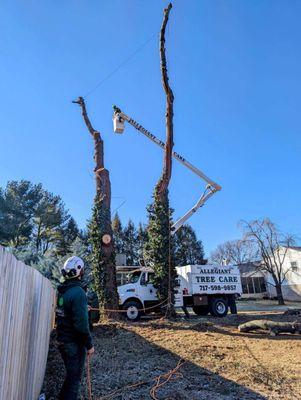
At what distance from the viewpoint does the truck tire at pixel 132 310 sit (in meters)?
13.9

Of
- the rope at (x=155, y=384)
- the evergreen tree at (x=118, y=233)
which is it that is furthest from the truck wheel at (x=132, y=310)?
the evergreen tree at (x=118, y=233)

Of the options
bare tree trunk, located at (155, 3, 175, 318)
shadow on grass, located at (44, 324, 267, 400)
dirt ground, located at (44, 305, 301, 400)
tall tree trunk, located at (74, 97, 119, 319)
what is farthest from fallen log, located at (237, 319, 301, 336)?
tall tree trunk, located at (74, 97, 119, 319)

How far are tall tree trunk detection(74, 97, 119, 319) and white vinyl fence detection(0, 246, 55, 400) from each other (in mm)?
8713

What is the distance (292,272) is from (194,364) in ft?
110

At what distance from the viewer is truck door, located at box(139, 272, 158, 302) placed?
14.6m

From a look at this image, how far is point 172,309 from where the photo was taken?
44.1ft

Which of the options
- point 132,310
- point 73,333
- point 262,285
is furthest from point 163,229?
point 262,285

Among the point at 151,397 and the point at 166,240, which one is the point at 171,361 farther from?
the point at 166,240

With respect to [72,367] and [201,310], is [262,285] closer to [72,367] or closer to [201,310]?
[201,310]

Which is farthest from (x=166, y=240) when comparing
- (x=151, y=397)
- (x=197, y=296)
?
(x=151, y=397)

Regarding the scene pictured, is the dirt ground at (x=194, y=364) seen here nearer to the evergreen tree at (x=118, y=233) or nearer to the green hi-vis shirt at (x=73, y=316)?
the green hi-vis shirt at (x=73, y=316)

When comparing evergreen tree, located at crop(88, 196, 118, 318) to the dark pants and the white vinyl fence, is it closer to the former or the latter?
the white vinyl fence

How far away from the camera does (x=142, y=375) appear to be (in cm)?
561

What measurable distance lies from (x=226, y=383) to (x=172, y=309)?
846 cm
